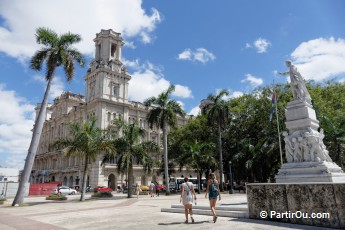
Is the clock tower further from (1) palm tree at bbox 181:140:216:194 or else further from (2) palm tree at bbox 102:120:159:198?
(2) palm tree at bbox 102:120:159:198

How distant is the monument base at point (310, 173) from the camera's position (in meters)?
9.65

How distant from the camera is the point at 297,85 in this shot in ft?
40.1

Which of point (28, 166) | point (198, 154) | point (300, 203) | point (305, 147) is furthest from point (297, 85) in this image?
point (198, 154)

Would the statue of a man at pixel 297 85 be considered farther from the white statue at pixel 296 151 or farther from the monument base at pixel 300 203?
the monument base at pixel 300 203

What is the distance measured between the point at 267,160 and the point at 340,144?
380 inches

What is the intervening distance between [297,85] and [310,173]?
420 cm

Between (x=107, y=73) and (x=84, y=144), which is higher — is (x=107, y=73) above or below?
above

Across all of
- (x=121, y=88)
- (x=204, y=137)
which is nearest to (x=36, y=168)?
(x=121, y=88)

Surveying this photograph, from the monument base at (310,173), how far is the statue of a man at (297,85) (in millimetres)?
3047

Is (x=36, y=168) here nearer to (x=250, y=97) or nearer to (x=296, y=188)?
(x=250, y=97)

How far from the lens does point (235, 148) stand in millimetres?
39156

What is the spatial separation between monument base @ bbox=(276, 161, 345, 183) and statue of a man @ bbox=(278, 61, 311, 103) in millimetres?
3047

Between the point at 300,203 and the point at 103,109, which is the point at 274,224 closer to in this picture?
the point at 300,203

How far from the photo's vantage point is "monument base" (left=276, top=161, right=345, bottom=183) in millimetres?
9648
